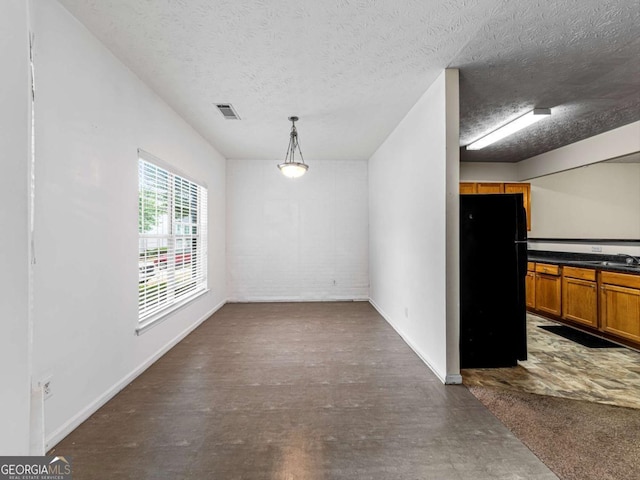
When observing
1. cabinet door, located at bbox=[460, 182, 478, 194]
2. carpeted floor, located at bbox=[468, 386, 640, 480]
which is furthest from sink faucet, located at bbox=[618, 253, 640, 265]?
carpeted floor, located at bbox=[468, 386, 640, 480]

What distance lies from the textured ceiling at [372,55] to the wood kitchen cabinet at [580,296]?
6.66 ft

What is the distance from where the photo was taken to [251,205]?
637 cm

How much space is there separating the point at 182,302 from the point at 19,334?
13.1 ft

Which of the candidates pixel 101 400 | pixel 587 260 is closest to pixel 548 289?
pixel 587 260

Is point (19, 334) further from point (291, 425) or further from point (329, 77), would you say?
point (329, 77)

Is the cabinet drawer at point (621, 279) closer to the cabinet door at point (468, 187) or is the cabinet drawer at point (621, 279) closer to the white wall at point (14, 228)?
the cabinet door at point (468, 187)

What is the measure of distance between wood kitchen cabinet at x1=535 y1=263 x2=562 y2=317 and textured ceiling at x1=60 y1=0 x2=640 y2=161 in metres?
2.15

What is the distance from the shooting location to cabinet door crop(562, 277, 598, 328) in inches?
164

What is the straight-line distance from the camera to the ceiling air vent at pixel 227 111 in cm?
365

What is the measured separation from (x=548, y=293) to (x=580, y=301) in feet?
1.91

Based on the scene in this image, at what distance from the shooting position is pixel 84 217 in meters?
2.33

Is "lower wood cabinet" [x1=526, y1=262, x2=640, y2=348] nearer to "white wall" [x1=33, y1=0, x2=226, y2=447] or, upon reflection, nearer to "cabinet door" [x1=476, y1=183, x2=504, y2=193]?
"cabinet door" [x1=476, y1=183, x2=504, y2=193]

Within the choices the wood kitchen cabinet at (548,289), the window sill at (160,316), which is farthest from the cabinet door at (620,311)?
the window sill at (160,316)

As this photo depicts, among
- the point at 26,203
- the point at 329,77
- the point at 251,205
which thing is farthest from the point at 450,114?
the point at 251,205
